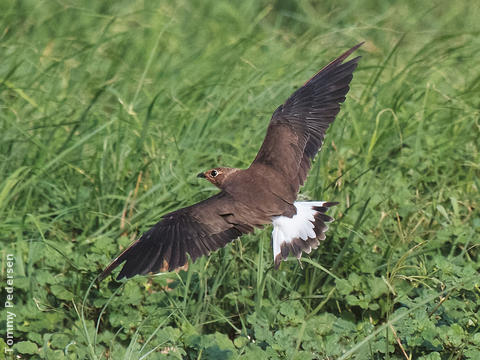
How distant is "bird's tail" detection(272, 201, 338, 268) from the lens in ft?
8.87

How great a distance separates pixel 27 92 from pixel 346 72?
1.92 metres

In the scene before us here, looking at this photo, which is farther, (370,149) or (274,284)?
(370,149)

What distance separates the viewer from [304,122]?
10.2 feet

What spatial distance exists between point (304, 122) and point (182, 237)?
2.87ft

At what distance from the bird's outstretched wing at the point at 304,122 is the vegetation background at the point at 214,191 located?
17 centimetres

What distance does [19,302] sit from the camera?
9.69ft

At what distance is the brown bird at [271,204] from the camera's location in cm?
248

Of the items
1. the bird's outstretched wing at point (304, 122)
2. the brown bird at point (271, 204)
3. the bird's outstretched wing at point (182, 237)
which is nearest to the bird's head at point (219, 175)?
the brown bird at point (271, 204)

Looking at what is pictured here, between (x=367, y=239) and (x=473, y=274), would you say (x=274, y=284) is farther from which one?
(x=473, y=274)

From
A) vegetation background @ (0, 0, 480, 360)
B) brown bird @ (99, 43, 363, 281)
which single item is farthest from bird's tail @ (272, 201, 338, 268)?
vegetation background @ (0, 0, 480, 360)

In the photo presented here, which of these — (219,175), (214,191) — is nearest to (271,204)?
(219,175)

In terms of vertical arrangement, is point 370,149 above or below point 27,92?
below

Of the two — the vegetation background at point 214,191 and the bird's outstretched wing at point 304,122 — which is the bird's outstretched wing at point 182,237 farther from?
the bird's outstretched wing at point 304,122

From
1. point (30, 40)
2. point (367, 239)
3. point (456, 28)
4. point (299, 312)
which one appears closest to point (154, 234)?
point (299, 312)
